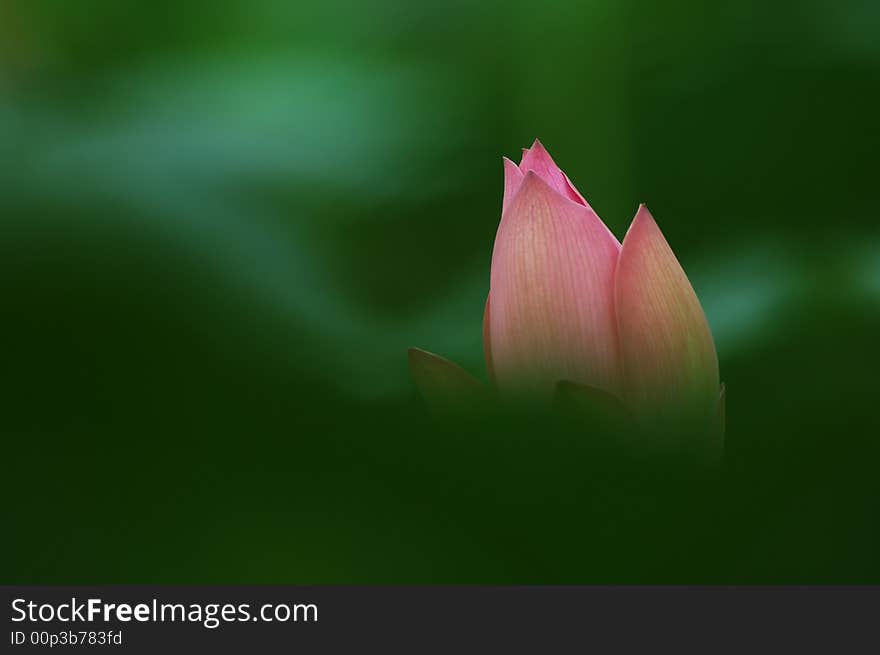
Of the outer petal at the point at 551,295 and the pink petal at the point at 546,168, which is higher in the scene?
the pink petal at the point at 546,168

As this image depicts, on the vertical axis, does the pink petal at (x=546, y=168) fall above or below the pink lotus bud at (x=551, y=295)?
above

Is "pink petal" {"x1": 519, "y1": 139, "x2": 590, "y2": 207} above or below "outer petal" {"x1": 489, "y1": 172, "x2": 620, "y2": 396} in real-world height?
above

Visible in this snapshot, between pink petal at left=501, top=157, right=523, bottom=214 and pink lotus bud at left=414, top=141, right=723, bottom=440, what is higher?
pink petal at left=501, top=157, right=523, bottom=214

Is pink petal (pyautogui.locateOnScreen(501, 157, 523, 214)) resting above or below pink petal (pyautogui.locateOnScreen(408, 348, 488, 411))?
above

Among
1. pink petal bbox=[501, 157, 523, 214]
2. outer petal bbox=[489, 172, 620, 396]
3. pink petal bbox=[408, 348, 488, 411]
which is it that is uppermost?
pink petal bbox=[501, 157, 523, 214]

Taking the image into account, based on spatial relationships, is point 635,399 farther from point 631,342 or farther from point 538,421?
point 538,421

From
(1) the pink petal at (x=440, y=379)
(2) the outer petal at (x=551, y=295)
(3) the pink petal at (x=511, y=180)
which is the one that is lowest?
(1) the pink petal at (x=440, y=379)
